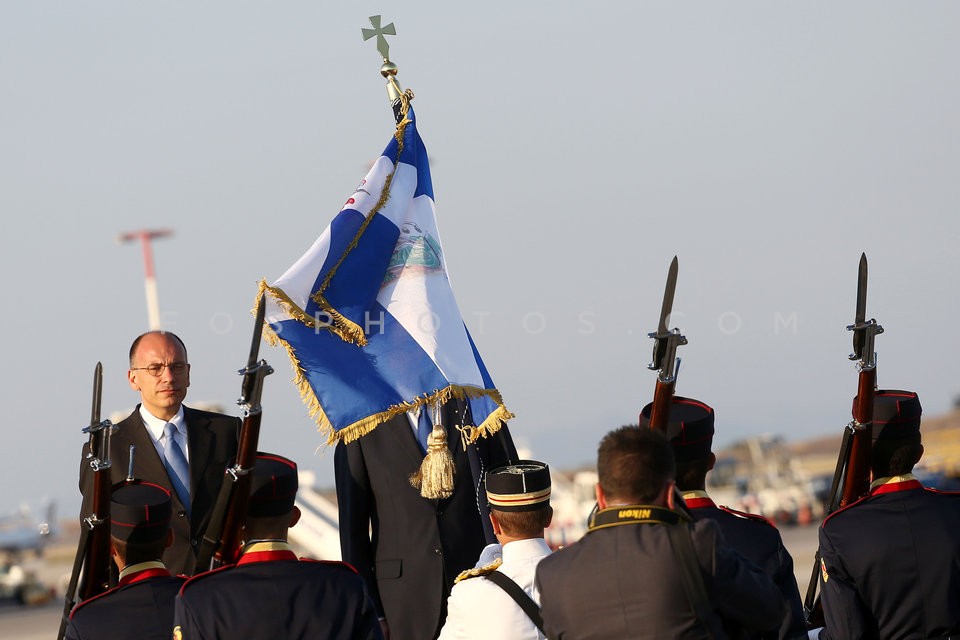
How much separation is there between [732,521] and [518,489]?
0.93 meters

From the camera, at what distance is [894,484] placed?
553cm

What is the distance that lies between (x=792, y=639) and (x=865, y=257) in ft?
5.34

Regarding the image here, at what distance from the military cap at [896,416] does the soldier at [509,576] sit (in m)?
1.68

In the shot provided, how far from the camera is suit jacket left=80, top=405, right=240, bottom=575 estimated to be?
6469 mm

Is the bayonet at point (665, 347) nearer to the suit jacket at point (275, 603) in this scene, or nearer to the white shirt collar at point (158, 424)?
the suit jacket at point (275, 603)

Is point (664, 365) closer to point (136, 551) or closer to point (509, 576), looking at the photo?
point (509, 576)

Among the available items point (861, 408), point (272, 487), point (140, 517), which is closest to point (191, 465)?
point (140, 517)

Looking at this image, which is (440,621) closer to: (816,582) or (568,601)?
(816,582)

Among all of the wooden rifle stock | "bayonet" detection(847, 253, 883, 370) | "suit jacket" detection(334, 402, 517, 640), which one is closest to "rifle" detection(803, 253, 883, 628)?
"bayonet" detection(847, 253, 883, 370)

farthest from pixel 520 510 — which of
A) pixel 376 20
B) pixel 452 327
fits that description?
pixel 376 20

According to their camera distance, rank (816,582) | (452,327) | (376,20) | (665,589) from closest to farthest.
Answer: (665,589) → (816,582) → (452,327) → (376,20)

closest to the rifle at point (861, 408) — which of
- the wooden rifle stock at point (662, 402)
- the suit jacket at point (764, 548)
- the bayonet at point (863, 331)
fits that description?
the bayonet at point (863, 331)

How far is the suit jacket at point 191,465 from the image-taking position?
647 cm

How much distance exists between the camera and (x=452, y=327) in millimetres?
7336
